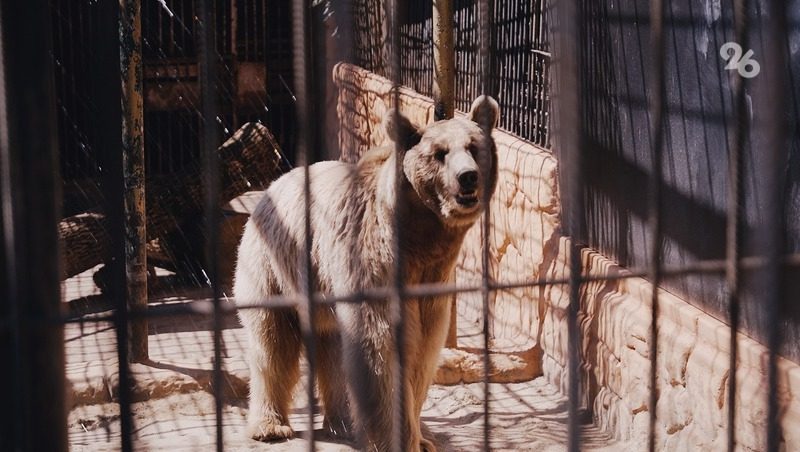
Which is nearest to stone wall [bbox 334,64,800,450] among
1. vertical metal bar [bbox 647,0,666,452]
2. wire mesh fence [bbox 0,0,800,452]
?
wire mesh fence [bbox 0,0,800,452]

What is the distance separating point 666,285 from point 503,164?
6.56 ft

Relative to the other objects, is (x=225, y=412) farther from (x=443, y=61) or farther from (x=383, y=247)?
(x=443, y=61)

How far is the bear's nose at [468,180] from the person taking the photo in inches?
169

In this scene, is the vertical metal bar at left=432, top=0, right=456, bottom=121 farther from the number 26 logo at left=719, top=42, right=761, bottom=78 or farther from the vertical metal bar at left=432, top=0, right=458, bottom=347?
the number 26 logo at left=719, top=42, right=761, bottom=78

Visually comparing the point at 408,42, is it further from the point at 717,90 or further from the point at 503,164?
the point at 717,90

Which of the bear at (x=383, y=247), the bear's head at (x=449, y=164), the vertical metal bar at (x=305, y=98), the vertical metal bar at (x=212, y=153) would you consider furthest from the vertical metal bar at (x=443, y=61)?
the vertical metal bar at (x=212, y=153)

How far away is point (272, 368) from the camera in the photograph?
17.4 feet

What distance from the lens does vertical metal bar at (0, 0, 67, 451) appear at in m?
1.89

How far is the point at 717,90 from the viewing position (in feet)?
14.2

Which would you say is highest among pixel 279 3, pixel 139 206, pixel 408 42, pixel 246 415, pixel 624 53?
pixel 279 3

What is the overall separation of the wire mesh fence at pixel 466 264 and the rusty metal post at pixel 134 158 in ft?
0.06

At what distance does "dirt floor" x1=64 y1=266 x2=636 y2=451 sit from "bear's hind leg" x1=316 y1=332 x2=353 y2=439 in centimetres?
9

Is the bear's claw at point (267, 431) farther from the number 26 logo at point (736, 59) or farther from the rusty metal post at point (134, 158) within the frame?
the number 26 logo at point (736, 59)

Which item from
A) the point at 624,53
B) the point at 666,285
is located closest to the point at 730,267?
the point at 666,285
